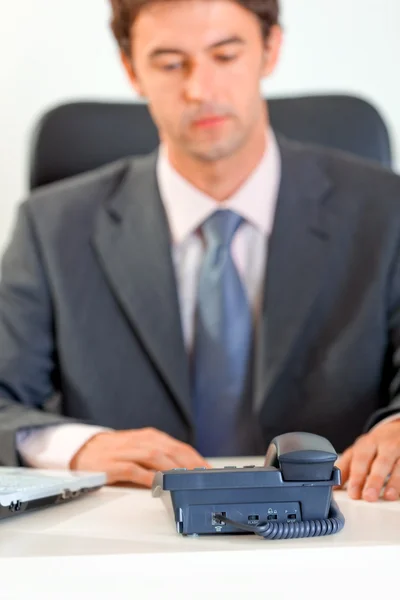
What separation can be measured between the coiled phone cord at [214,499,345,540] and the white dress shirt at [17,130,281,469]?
78 centimetres

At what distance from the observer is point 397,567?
46 cm

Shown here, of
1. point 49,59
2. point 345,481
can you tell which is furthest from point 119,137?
point 345,481

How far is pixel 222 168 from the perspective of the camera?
55.0 inches

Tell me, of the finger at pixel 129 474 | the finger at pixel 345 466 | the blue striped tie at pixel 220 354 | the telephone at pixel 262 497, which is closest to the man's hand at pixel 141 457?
the finger at pixel 129 474

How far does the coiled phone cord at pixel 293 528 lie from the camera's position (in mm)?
504

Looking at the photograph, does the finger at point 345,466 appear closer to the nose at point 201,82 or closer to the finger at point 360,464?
the finger at point 360,464

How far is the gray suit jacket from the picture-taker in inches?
49.8

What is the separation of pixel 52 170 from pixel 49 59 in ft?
1.39

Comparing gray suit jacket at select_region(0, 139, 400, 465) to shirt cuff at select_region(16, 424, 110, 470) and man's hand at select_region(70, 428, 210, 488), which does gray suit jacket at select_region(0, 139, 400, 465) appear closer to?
shirt cuff at select_region(16, 424, 110, 470)

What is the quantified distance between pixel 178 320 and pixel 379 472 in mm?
615

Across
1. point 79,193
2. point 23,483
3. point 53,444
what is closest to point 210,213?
point 79,193

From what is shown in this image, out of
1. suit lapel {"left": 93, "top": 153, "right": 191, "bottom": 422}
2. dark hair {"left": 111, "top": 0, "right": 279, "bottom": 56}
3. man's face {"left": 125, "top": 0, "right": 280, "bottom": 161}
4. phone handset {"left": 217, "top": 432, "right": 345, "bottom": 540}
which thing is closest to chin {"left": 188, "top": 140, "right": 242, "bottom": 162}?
man's face {"left": 125, "top": 0, "right": 280, "bottom": 161}

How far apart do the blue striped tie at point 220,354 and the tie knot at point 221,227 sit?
0.03m

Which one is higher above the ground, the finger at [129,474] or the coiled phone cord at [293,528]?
the coiled phone cord at [293,528]
